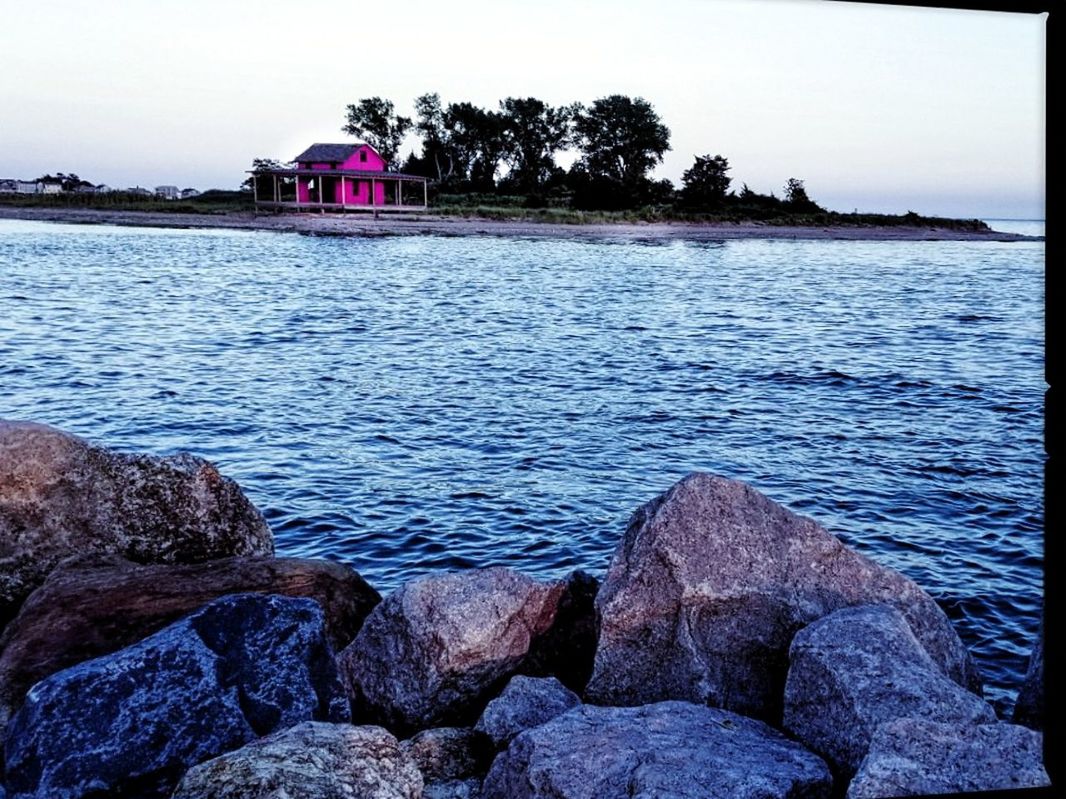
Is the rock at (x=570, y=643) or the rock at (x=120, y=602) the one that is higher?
the rock at (x=120, y=602)

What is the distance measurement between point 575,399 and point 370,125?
78.0 meters

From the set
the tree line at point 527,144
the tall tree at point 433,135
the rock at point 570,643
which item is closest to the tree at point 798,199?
the tree line at point 527,144

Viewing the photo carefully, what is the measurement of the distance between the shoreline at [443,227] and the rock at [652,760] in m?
64.0

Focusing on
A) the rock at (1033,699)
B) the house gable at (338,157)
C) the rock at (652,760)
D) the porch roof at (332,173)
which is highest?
the house gable at (338,157)

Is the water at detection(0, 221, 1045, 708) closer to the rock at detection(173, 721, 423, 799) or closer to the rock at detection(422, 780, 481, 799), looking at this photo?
the rock at detection(422, 780, 481, 799)

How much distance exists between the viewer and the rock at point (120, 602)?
6.35 m

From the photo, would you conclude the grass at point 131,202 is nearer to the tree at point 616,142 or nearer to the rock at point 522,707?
the tree at point 616,142

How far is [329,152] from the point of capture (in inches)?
3108

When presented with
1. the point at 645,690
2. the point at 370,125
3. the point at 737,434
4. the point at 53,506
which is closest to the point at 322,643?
the point at 645,690

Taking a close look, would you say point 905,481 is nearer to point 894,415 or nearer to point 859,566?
Answer: point 894,415

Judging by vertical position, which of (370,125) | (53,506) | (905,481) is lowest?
(905,481)

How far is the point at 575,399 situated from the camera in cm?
2052

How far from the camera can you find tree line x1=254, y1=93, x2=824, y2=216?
299ft

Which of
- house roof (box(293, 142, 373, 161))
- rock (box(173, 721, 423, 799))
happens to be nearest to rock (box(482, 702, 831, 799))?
rock (box(173, 721, 423, 799))
